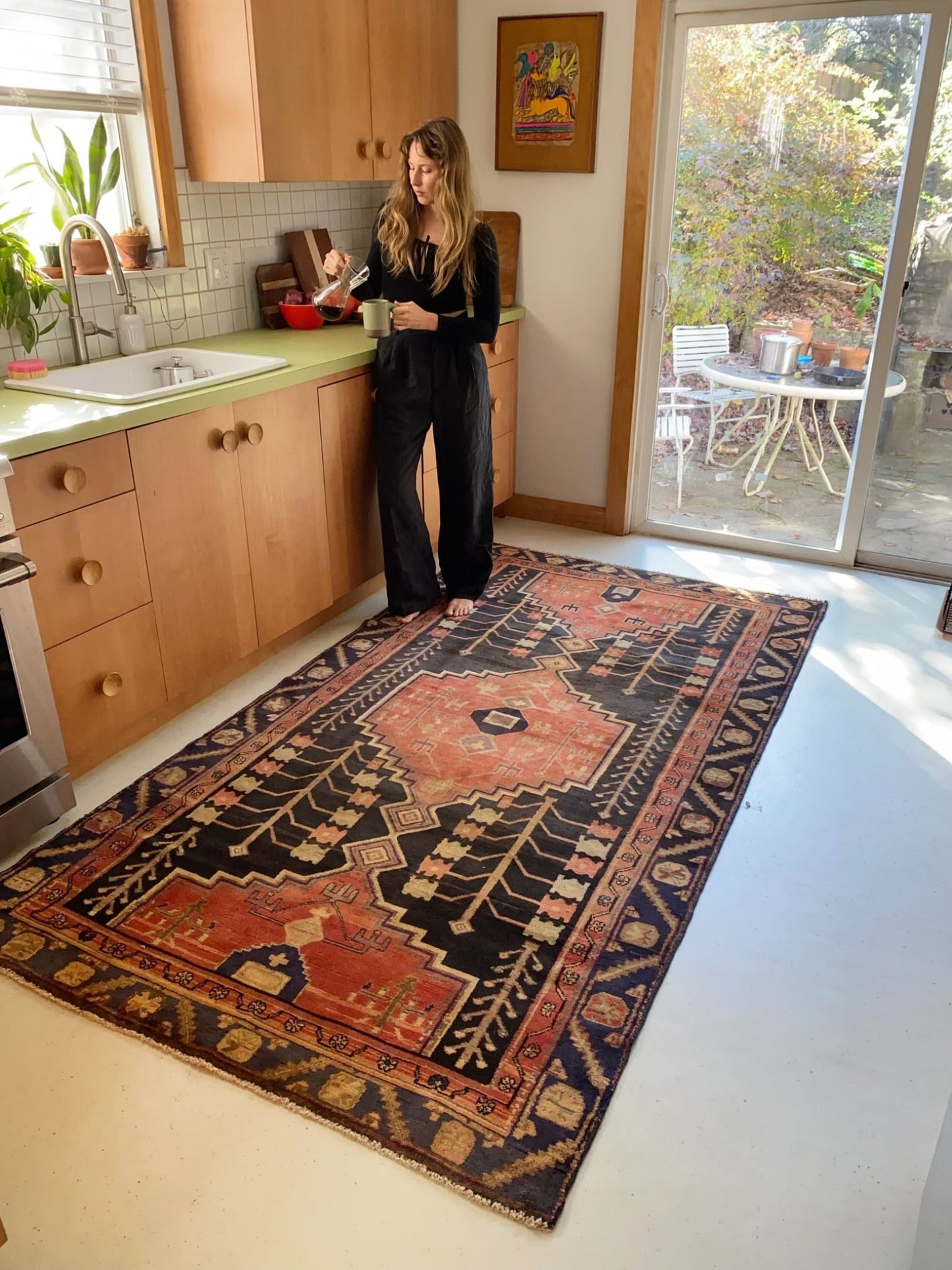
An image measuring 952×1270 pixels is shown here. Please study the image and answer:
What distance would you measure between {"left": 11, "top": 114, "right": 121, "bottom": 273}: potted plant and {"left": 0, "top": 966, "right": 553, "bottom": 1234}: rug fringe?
6.56 ft

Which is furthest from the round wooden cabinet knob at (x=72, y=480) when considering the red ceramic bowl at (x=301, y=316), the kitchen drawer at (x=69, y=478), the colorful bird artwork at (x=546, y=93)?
the colorful bird artwork at (x=546, y=93)

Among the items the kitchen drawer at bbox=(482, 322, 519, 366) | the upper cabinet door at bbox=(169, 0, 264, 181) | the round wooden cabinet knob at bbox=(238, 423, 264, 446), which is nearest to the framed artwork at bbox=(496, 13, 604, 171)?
the kitchen drawer at bbox=(482, 322, 519, 366)

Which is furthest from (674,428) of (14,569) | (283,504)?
(14,569)

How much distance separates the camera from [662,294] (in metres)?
3.85

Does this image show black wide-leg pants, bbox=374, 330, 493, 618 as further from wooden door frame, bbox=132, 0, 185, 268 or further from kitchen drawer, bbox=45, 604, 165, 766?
kitchen drawer, bbox=45, 604, 165, 766

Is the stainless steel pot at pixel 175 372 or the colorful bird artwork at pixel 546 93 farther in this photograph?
the colorful bird artwork at pixel 546 93

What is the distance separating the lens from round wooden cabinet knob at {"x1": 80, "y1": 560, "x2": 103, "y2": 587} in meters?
2.30

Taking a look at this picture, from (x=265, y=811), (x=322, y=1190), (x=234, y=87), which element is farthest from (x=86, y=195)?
(x=322, y=1190)

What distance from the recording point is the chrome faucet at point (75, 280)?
255cm

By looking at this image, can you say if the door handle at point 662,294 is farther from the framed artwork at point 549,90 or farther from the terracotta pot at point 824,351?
the terracotta pot at point 824,351

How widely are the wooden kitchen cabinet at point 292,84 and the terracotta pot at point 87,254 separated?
446mm

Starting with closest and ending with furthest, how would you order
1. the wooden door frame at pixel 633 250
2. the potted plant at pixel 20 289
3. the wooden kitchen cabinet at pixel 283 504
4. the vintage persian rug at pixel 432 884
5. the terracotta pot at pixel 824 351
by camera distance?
the vintage persian rug at pixel 432 884 < the potted plant at pixel 20 289 < the wooden kitchen cabinet at pixel 283 504 < the wooden door frame at pixel 633 250 < the terracotta pot at pixel 824 351

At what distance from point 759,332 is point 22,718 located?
294 centimetres

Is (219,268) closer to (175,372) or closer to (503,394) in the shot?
(175,372)
